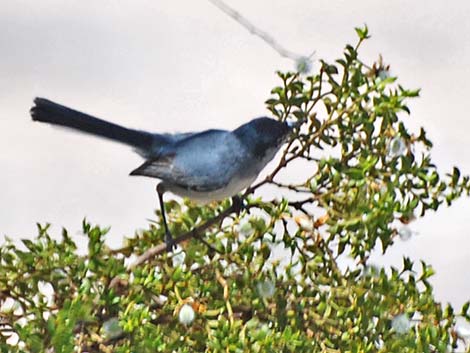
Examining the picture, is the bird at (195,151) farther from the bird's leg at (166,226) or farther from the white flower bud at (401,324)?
the white flower bud at (401,324)

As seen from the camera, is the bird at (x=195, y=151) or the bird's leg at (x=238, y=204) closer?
the bird's leg at (x=238, y=204)

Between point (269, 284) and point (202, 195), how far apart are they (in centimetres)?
36

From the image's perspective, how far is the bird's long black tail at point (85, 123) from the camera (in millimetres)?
2652

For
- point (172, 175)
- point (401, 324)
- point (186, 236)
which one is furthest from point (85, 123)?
point (401, 324)

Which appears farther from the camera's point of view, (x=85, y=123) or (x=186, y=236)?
(x=85, y=123)

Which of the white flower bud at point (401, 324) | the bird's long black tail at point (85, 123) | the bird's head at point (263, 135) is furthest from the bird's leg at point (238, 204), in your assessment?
the white flower bud at point (401, 324)

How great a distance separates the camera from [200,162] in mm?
2695

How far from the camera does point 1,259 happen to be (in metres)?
2.36

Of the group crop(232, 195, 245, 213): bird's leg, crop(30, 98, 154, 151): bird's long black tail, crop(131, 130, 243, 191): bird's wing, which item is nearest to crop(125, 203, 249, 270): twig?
crop(232, 195, 245, 213): bird's leg

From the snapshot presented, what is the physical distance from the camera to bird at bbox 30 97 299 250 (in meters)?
2.62

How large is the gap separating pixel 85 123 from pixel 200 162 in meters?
0.28

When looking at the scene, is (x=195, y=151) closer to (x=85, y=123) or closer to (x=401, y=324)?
(x=85, y=123)

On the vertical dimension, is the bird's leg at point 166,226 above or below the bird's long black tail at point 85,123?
below

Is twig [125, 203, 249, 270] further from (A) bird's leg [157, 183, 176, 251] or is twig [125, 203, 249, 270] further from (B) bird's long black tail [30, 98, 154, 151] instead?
(B) bird's long black tail [30, 98, 154, 151]
